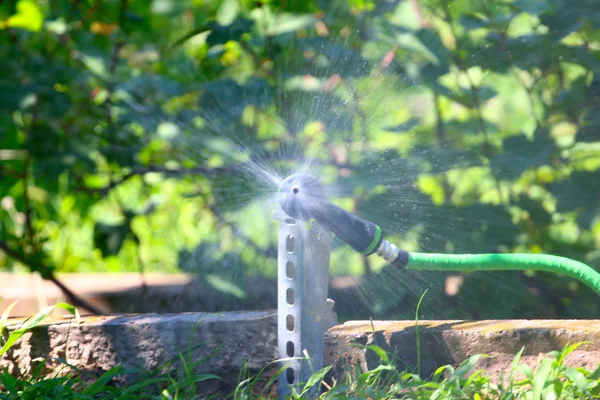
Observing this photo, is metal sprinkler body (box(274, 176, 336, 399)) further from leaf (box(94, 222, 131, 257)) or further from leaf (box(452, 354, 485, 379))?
leaf (box(94, 222, 131, 257))

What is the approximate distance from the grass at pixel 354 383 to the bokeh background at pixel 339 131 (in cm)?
58

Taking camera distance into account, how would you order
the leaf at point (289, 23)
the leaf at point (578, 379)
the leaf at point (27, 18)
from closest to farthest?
Result: the leaf at point (578, 379), the leaf at point (289, 23), the leaf at point (27, 18)

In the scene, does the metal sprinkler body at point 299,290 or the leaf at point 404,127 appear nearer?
the metal sprinkler body at point 299,290

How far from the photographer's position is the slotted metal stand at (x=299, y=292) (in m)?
1.27

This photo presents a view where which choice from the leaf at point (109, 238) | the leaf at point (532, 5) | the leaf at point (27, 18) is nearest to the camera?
the leaf at point (532, 5)

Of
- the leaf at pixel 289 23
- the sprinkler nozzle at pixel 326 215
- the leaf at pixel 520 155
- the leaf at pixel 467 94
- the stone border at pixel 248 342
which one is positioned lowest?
the stone border at pixel 248 342

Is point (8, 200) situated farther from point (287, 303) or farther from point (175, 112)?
point (287, 303)

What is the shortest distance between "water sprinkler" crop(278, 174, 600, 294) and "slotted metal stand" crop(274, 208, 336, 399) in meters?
0.05

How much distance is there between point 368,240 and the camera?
122cm

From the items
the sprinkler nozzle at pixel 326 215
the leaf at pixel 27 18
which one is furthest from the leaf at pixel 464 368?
the leaf at pixel 27 18

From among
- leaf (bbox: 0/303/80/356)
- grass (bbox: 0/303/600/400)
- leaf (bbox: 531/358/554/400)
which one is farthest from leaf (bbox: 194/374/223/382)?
leaf (bbox: 531/358/554/400)

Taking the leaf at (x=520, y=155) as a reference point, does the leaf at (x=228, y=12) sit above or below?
above

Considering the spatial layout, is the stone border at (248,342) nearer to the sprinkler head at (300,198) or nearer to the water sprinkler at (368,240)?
the water sprinkler at (368,240)

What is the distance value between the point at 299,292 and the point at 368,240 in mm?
151
